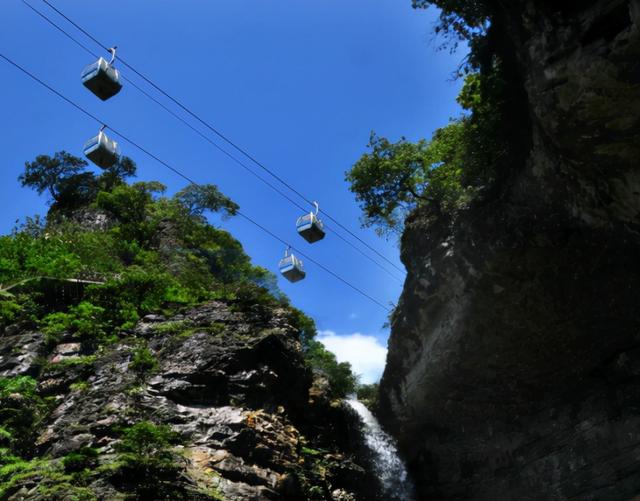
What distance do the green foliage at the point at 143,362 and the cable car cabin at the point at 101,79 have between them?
19.9ft

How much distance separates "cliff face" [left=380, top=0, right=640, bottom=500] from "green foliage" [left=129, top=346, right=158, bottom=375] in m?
7.46

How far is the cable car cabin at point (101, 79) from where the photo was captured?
39.3 feet

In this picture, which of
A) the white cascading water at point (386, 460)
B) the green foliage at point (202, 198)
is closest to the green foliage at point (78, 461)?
the white cascading water at point (386, 460)

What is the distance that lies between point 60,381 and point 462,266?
405 inches

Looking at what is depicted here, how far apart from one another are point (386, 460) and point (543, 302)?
7250 mm

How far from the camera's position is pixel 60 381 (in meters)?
13.2

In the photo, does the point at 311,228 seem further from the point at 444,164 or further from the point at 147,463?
the point at 147,463

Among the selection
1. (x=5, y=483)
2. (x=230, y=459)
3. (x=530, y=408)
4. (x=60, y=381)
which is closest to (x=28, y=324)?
(x=60, y=381)

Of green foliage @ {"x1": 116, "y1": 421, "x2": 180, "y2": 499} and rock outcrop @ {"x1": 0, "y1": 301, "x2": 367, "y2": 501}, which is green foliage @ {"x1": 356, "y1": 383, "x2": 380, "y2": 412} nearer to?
rock outcrop @ {"x1": 0, "y1": 301, "x2": 367, "y2": 501}

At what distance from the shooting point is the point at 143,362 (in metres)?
13.5

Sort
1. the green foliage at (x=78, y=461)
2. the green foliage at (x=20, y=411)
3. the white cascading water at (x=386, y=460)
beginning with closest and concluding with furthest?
the green foliage at (x=78, y=461) < the green foliage at (x=20, y=411) < the white cascading water at (x=386, y=460)

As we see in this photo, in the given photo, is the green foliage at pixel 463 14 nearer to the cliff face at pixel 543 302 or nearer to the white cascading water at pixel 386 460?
the cliff face at pixel 543 302

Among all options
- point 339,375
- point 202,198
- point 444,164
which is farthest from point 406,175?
point 202,198

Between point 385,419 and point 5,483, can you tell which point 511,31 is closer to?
point 385,419
